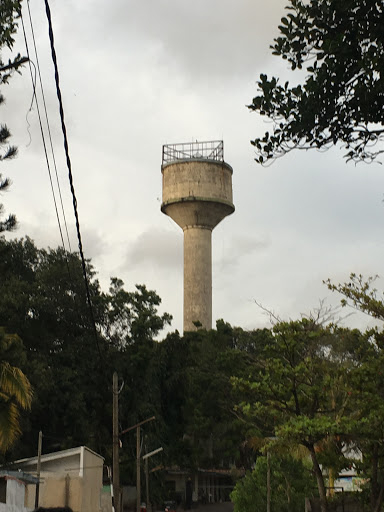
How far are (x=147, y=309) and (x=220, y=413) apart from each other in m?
9.73

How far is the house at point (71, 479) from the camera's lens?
2985cm

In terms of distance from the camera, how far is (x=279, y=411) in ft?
70.7

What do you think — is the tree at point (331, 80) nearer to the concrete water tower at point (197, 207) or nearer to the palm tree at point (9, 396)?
the palm tree at point (9, 396)

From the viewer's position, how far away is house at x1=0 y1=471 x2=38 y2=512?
25641 mm

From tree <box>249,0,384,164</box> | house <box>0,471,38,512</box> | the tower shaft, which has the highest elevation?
the tower shaft

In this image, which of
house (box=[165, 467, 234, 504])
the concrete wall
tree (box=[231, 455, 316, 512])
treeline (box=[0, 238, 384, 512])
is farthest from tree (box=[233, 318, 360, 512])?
house (box=[165, 467, 234, 504])

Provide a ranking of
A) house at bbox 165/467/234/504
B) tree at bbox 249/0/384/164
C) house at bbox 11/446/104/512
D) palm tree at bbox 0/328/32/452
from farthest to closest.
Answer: house at bbox 165/467/234/504 < house at bbox 11/446/104/512 < palm tree at bbox 0/328/32/452 < tree at bbox 249/0/384/164

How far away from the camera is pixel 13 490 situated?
26000 mm

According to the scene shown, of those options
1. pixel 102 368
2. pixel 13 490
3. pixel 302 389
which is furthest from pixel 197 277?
pixel 302 389

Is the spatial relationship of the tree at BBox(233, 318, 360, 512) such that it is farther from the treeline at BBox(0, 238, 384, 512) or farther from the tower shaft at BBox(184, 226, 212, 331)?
the tower shaft at BBox(184, 226, 212, 331)

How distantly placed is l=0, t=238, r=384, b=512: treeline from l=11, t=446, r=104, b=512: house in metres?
3.41

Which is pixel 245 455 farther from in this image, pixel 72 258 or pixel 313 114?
pixel 313 114

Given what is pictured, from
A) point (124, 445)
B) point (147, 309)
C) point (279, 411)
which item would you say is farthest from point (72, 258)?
point (279, 411)

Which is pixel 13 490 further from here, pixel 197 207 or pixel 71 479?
pixel 197 207
